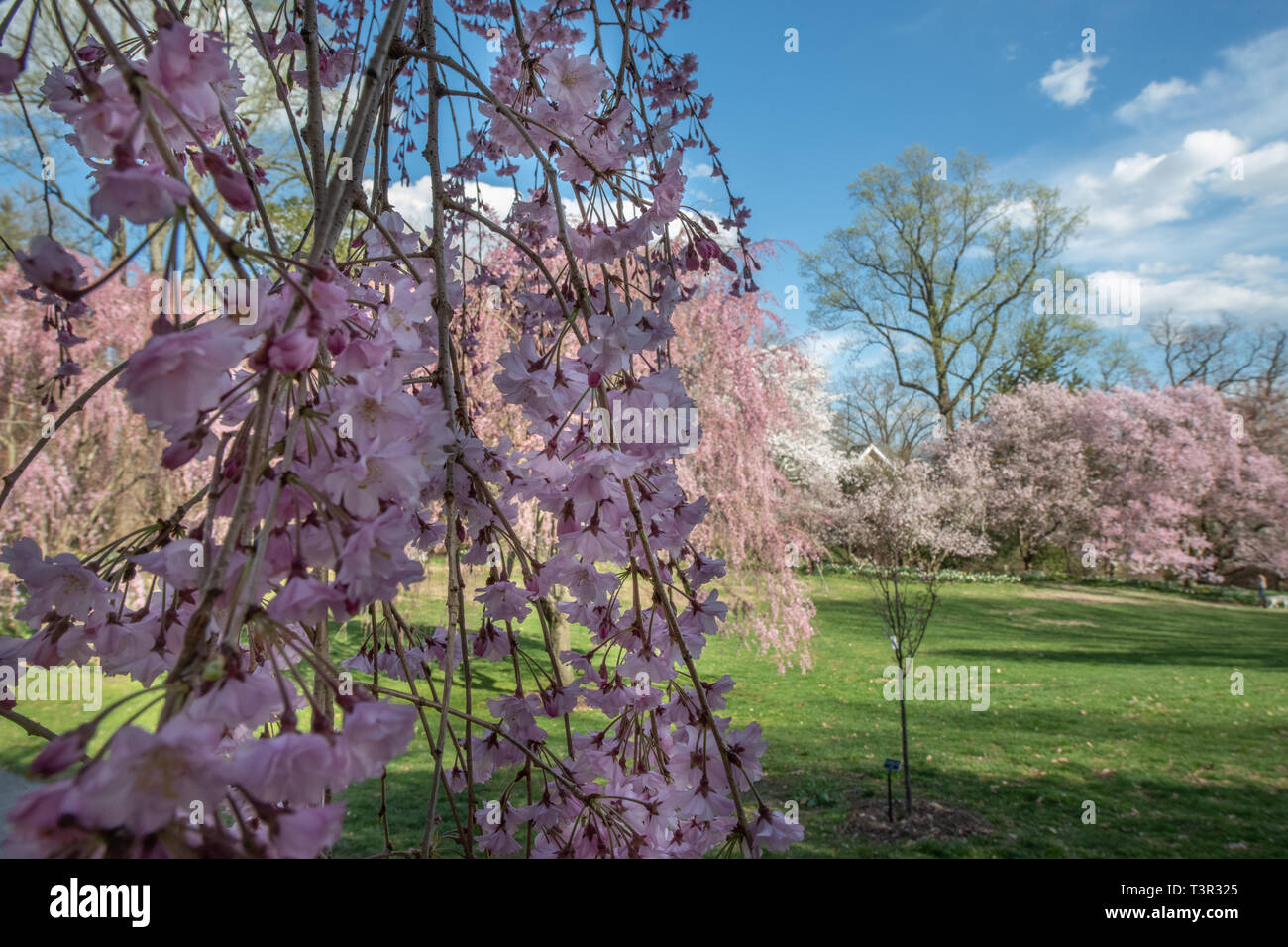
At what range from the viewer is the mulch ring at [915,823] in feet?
12.1

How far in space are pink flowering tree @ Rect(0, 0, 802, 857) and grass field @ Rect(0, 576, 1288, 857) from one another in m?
2.43

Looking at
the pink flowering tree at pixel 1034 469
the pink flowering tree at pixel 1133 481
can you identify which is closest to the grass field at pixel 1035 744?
the pink flowering tree at pixel 1133 481

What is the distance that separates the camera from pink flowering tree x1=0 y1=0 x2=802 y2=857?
1.17ft

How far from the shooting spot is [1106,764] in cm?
461

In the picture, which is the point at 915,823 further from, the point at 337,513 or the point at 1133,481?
the point at 1133,481

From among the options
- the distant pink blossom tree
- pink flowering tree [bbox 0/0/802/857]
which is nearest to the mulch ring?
pink flowering tree [bbox 0/0/802/857]

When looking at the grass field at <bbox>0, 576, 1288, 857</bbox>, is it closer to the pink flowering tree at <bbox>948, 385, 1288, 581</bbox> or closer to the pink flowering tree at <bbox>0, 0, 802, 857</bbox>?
the pink flowering tree at <bbox>0, 0, 802, 857</bbox>

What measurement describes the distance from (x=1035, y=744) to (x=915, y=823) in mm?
1753

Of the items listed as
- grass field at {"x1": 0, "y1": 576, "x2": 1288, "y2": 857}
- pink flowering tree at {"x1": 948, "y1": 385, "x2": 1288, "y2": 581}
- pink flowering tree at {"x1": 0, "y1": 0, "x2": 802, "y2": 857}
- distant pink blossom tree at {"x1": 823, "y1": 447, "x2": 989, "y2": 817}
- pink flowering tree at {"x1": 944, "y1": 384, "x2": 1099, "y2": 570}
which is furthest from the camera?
pink flowering tree at {"x1": 944, "y1": 384, "x2": 1099, "y2": 570}

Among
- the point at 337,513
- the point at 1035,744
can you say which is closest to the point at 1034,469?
the point at 1035,744

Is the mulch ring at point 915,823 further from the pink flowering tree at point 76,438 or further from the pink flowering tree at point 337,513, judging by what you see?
the pink flowering tree at point 76,438

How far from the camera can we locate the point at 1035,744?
5004mm
